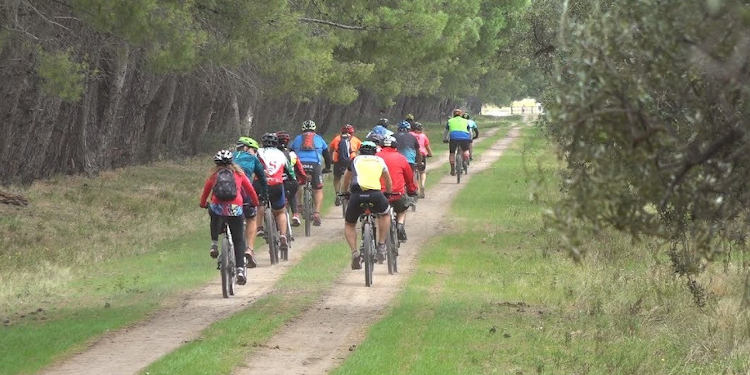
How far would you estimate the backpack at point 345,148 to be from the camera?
981 inches

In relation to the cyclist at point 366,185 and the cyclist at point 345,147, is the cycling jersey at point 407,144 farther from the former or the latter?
the cyclist at point 366,185

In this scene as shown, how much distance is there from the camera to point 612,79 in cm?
704

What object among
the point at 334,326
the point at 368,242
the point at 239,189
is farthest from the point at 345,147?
the point at 334,326

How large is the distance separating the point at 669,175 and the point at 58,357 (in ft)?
23.0

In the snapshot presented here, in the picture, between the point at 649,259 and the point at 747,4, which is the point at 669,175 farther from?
the point at 649,259

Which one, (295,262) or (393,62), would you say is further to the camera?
(393,62)

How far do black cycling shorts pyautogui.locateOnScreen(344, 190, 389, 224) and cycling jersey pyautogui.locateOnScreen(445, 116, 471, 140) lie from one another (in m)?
18.1

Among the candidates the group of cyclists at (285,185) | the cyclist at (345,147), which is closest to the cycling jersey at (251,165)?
the group of cyclists at (285,185)

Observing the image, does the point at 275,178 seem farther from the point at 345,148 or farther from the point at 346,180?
the point at 345,148

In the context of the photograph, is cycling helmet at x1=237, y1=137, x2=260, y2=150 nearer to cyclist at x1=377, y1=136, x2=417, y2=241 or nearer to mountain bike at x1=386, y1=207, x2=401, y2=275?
cyclist at x1=377, y1=136, x2=417, y2=241

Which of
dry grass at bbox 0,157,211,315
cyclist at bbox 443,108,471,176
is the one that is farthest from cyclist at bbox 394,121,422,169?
cyclist at bbox 443,108,471,176

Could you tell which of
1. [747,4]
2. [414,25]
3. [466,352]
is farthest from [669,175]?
[414,25]

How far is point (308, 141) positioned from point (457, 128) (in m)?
12.2

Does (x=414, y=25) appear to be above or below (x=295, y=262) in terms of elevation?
above
